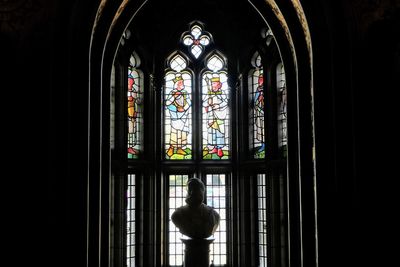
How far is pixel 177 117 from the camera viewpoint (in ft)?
28.5

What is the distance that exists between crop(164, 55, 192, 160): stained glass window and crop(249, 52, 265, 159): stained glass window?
3.11 ft

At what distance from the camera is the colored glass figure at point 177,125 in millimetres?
8664

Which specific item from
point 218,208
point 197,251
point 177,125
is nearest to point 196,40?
point 177,125

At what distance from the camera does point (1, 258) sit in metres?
5.34

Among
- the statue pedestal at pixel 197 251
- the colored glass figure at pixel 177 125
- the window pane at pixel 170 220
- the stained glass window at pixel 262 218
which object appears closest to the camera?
the statue pedestal at pixel 197 251

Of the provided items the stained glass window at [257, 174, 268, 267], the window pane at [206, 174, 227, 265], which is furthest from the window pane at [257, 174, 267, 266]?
the window pane at [206, 174, 227, 265]

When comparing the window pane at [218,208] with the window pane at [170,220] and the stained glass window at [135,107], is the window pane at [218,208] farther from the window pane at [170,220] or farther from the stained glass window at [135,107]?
the stained glass window at [135,107]

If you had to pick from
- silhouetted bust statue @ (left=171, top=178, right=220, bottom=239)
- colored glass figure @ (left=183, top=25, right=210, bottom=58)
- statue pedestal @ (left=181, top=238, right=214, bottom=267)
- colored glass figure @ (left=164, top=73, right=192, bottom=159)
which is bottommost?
statue pedestal @ (left=181, top=238, right=214, bottom=267)

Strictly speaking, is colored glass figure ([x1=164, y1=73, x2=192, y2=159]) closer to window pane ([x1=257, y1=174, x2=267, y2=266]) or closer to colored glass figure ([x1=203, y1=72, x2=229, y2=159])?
colored glass figure ([x1=203, y1=72, x2=229, y2=159])

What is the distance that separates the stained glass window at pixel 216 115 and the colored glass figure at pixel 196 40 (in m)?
0.30

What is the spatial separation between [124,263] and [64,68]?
11.1 feet

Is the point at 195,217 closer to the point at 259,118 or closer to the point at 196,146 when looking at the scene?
the point at 196,146

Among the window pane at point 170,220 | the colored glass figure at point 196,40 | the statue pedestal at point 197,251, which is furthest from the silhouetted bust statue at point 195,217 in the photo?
the colored glass figure at point 196,40

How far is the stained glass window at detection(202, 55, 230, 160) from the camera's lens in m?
8.71
